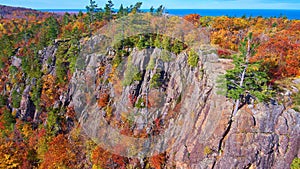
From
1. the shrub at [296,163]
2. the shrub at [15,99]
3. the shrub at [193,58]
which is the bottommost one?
the shrub at [15,99]

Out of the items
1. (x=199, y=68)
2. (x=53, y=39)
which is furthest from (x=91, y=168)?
(x=53, y=39)

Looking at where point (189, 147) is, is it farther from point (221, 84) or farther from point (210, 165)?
point (221, 84)

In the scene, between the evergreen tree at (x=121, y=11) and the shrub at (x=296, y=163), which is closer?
the shrub at (x=296, y=163)

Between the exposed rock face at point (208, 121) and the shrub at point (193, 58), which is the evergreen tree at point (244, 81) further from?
the shrub at point (193, 58)

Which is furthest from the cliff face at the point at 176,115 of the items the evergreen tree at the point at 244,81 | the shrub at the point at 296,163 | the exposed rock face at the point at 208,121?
the evergreen tree at the point at 244,81

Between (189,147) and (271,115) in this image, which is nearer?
(271,115)

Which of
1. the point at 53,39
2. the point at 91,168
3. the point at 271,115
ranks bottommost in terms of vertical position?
the point at 91,168

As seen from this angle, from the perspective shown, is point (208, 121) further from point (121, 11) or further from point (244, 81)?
point (121, 11)
